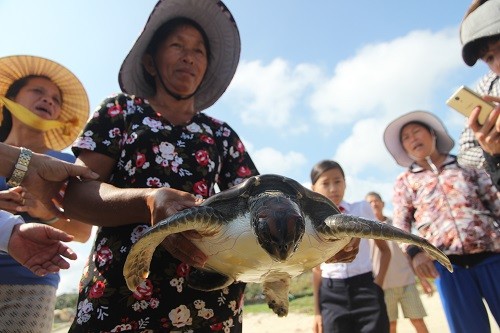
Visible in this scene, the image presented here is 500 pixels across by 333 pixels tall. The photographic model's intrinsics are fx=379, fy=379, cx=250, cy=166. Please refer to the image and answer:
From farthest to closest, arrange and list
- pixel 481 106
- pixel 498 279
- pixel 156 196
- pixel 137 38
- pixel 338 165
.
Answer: pixel 338 165 < pixel 498 279 < pixel 481 106 < pixel 137 38 < pixel 156 196

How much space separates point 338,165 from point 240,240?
2755mm

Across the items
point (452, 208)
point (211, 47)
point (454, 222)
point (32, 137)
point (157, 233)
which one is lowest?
point (157, 233)

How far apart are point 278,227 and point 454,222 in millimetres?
2085

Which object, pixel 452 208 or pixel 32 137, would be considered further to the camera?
pixel 452 208

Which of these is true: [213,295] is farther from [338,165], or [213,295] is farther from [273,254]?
[338,165]

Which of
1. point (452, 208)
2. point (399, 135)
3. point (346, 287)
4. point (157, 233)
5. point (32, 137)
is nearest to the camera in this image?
point (157, 233)

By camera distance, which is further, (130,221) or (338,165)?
(338,165)

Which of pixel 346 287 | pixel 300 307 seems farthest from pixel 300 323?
pixel 346 287

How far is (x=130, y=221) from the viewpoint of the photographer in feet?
4.59

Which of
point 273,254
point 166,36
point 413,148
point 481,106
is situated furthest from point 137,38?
point 413,148

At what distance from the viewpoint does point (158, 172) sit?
5.06 feet

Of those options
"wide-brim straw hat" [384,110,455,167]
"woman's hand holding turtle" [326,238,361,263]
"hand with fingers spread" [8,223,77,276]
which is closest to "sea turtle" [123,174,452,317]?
"woman's hand holding turtle" [326,238,361,263]

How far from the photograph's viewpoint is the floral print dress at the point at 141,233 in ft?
4.44

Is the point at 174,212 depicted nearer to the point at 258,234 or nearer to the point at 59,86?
the point at 258,234
